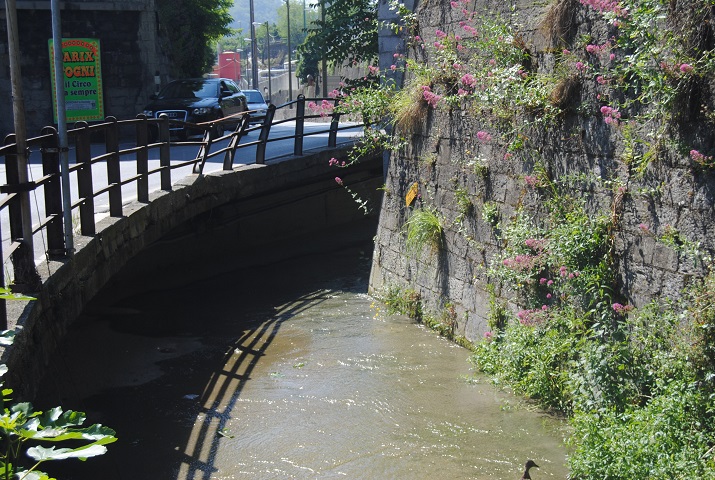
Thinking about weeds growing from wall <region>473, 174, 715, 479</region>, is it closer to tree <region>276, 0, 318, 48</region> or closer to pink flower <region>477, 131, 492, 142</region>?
pink flower <region>477, 131, 492, 142</region>

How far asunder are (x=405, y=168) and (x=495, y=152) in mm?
2183

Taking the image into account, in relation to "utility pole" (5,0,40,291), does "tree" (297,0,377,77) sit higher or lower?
higher

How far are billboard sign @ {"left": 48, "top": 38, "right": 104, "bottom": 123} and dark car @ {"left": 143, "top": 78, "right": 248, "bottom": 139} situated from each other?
10.0 feet

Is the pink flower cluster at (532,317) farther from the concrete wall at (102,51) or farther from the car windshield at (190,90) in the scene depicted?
the concrete wall at (102,51)

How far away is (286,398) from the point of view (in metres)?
7.89

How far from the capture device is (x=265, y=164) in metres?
13.4

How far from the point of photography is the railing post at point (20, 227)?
5895mm

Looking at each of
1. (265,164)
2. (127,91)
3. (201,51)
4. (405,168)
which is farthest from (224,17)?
(405,168)

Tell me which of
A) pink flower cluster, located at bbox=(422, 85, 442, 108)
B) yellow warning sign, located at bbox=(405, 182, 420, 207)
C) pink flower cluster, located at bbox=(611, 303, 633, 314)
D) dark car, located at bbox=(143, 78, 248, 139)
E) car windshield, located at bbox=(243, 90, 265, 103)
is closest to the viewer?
pink flower cluster, located at bbox=(611, 303, 633, 314)

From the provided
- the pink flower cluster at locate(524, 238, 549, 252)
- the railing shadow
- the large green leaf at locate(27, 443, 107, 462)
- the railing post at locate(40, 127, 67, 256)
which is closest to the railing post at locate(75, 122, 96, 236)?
the railing post at locate(40, 127, 67, 256)

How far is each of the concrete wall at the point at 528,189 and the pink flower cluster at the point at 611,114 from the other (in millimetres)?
122

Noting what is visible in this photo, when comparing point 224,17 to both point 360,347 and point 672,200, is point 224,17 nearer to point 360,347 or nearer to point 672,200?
point 360,347

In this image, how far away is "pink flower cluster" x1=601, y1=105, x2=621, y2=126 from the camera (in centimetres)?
655

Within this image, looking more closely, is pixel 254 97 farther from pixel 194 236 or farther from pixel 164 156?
pixel 164 156
